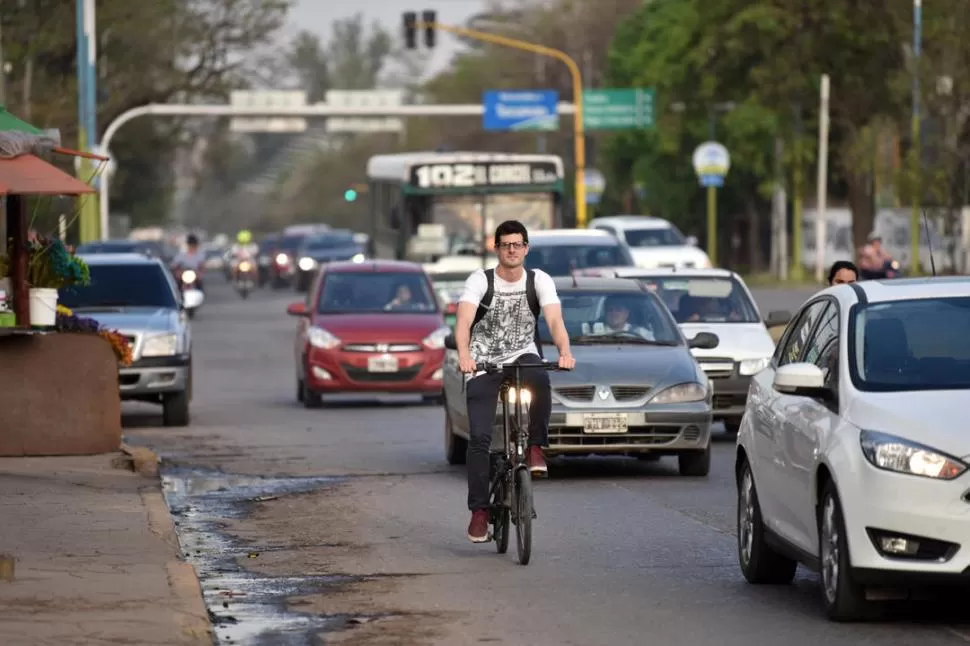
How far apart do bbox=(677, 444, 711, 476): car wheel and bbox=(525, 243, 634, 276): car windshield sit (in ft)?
43.7

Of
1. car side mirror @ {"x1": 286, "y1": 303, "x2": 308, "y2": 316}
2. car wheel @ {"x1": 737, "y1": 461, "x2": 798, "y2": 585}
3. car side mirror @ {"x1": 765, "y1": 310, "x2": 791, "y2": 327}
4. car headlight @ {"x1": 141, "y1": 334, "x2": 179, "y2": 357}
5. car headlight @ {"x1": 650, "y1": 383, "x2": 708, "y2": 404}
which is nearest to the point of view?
car wheel @ {"x1": 737, "y1": 461, "x2": 798, "y2": 585}

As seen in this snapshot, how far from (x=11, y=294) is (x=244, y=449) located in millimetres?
2943

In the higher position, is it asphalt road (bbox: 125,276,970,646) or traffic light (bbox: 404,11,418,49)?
traffic light (bbox: 404,11,418,49)

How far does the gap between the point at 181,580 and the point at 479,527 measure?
2.05m

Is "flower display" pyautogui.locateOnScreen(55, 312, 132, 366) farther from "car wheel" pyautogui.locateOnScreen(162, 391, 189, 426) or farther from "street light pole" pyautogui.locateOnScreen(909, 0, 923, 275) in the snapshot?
"street light pole" pyautogui.locateOnScreen(909, 0, 923, 275)

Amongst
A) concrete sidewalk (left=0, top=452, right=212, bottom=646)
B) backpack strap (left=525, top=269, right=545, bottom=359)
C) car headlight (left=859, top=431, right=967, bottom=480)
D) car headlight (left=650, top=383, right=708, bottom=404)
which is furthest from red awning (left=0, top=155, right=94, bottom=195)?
car headlight (left=859, top=431, right=967, bottom=480)

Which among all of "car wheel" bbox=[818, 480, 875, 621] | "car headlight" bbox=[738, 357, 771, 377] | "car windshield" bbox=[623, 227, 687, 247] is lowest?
"car windshield" bbox=[623, 227, 687, 247]

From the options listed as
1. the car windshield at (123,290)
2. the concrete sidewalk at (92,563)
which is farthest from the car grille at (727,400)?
the car windshield at (123,290)

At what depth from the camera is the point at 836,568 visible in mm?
9961

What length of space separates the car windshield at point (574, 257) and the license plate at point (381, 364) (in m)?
4.67

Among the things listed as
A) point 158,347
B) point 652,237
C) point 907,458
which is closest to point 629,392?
point 158,347

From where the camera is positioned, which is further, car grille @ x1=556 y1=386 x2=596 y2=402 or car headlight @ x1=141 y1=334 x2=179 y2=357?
car headlight @ x1=141 y1=334 x2=179 y2=357

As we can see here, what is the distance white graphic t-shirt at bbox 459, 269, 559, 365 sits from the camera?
12609mm

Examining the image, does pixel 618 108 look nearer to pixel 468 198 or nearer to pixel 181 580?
pixel 468 198
